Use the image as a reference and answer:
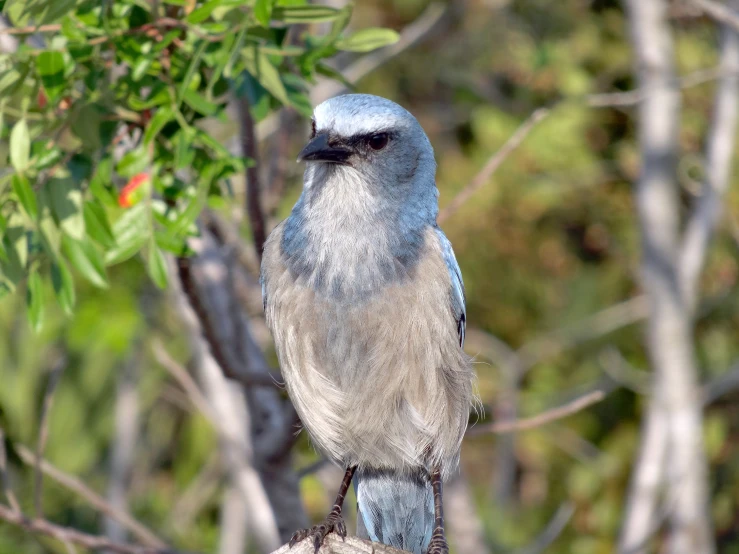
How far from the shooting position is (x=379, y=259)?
3.36 meters

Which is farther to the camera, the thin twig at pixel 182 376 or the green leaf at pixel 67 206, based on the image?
the thin twig at pixel 182 376

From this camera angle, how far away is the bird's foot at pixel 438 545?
11.8 feet

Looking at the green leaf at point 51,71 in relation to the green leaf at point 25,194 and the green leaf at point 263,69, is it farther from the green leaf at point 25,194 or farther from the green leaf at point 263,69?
the green leaf at point 263,69

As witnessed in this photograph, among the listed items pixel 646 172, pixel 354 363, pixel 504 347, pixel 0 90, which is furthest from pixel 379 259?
pixel 504 347

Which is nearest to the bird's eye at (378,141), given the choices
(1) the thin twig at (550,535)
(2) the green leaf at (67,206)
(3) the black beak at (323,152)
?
(3) the black beak at (323,152)

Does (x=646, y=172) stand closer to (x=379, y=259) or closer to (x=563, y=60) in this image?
(x=563, y=60)

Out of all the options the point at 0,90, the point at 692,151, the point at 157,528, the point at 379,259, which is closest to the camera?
the point at 0,90

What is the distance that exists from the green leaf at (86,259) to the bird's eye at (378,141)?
103cm

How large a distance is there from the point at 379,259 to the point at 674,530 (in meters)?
3.74

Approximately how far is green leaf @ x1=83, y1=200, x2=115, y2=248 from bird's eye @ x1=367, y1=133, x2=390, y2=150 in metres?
0.97

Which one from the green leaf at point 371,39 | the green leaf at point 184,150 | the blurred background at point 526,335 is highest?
the green leaf at point 371,39

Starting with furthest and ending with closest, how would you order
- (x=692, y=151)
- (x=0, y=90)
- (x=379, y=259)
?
(x=692, y=151) → (x=379, y=259) → (x=0, y=90)

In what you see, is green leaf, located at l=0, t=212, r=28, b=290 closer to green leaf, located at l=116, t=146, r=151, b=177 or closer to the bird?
green leaf, located at l=116, t=146, r=151, b=177

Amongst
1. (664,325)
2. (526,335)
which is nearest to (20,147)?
(664,325)
